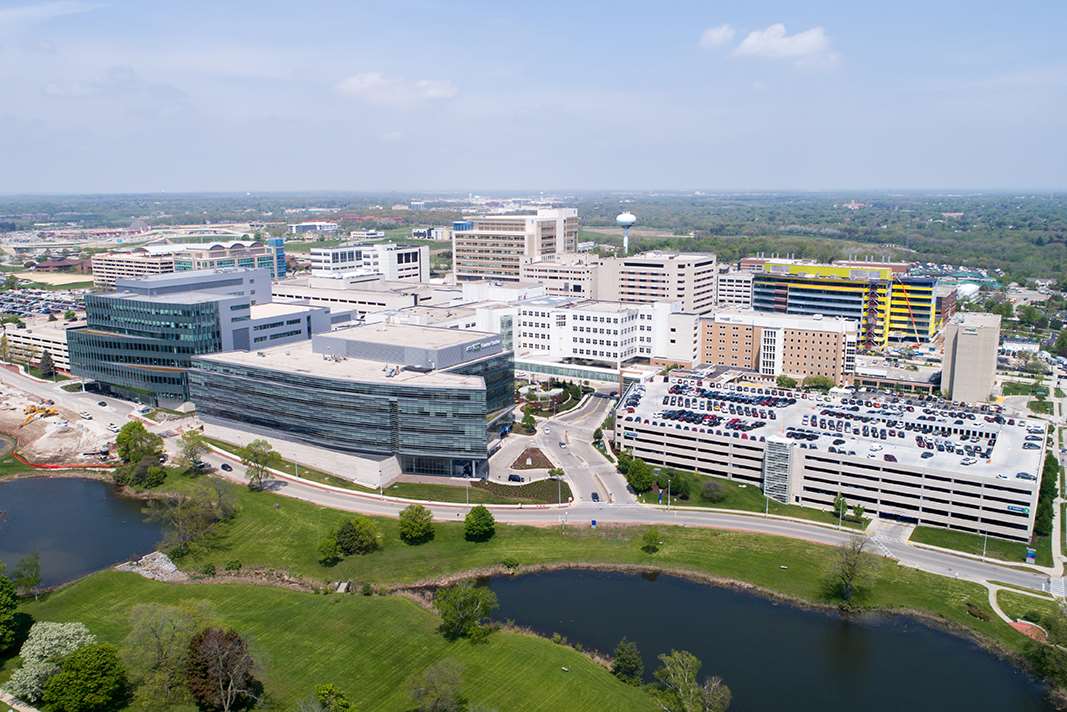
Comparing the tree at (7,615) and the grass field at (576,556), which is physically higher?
the tree at (7,615)

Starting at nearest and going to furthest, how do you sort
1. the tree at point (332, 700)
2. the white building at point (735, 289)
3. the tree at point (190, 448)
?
the tree at point (332, 700)
the tree at point (190, 448)
the white building at point (735, 289)

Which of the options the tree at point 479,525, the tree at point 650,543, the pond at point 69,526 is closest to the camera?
the tree at point 650,543

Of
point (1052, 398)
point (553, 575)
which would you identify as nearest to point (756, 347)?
point (1052, 398)

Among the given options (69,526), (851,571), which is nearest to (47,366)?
(69,526)

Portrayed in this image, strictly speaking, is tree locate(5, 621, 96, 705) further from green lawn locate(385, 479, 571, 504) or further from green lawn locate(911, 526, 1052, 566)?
green lawn locate(911, 526, 1052, 566)

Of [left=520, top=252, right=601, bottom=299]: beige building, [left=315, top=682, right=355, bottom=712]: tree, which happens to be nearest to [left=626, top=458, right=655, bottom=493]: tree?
[left=315, top=682, right=355, bottom=712]: tree

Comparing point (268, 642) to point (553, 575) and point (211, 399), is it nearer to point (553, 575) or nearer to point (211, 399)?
point (553, 575)

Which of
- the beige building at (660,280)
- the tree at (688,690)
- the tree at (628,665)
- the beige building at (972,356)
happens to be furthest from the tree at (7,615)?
the beige building at (660,280)

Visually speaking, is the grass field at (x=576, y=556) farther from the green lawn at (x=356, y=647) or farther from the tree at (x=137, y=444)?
the tree at (x=137, y=444)
